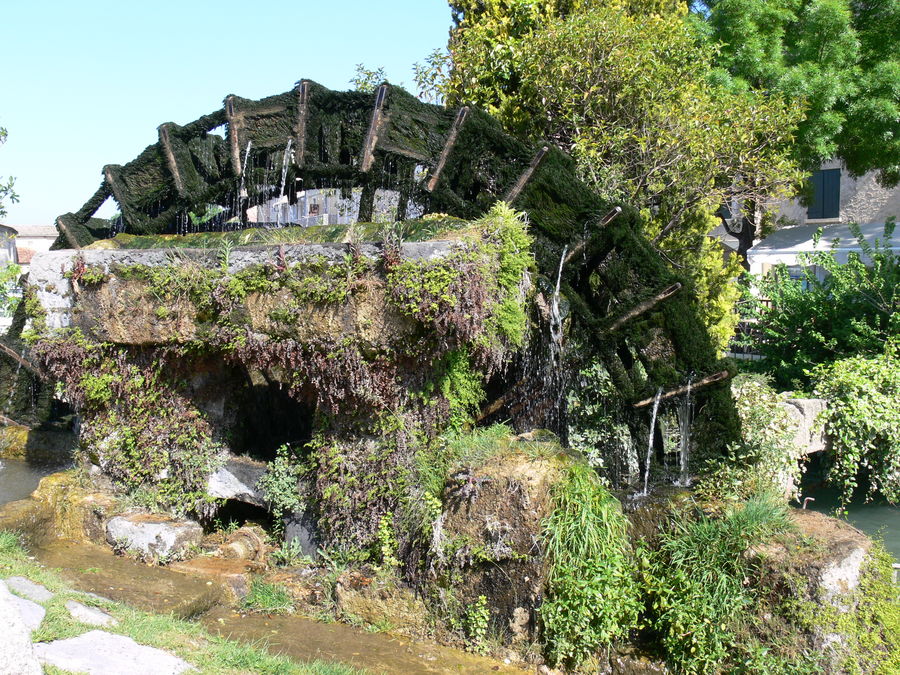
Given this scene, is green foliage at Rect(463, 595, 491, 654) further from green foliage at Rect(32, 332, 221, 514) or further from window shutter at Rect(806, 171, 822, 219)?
window shutter at Rect(806, 171, 822, 219)

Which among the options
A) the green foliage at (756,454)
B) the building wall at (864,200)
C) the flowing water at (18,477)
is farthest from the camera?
the building wall at (864,200)

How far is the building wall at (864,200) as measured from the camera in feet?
62.5

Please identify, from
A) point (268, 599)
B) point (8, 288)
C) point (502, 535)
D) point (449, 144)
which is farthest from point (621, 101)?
point (8, 288)

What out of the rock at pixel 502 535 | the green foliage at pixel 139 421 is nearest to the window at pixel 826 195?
the rock at pixel 502 535

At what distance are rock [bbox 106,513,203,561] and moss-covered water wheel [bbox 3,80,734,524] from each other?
8.83ft

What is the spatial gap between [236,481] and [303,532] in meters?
0.95

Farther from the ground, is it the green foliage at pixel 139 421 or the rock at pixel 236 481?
the green foliage at pixel 139 421

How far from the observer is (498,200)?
7.17 m

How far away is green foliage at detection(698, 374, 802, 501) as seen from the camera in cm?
650

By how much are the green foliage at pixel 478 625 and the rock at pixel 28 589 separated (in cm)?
294

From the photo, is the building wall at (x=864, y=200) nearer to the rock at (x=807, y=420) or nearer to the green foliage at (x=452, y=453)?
the rock at (x=807, y=420)

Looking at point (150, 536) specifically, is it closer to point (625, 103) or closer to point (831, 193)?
point (625, 103)

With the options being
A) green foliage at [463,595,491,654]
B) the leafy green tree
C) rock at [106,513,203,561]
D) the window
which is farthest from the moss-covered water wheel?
the window

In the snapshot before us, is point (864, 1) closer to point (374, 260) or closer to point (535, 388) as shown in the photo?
point (535, 388)
